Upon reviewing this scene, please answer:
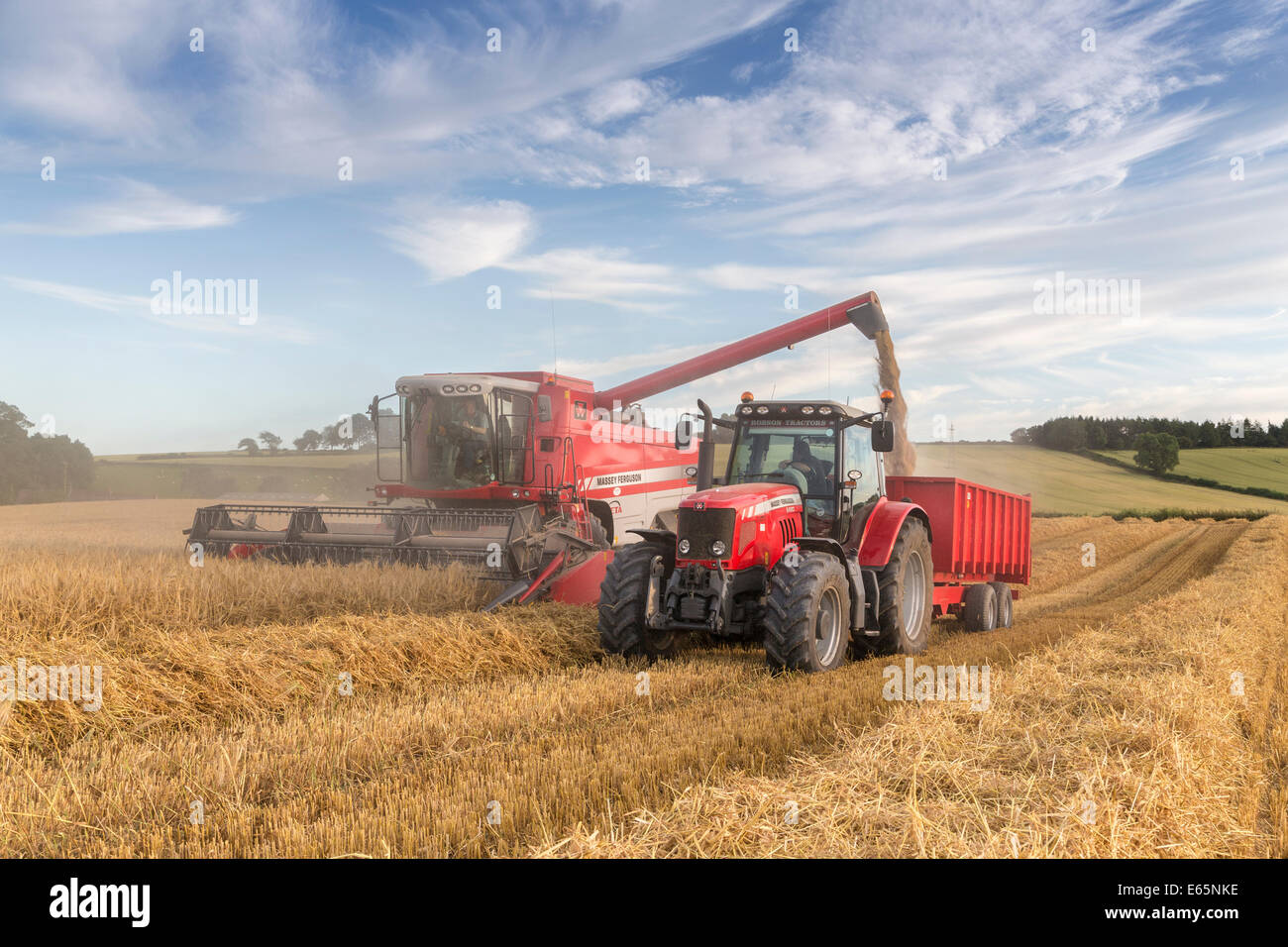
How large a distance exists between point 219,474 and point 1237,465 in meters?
57.2

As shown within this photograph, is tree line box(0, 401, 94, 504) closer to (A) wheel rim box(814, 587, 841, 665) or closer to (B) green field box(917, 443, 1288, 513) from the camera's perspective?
(B) green field box(917, 443, 1288, 513)

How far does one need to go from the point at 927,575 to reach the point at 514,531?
4.15 metres

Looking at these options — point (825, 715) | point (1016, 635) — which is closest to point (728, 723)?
point (825, 715)

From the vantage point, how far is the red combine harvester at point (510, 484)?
921cm

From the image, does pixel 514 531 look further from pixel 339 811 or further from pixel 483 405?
pixel 339 811

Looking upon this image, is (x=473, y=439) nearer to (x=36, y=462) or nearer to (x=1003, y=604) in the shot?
(x=1003, y=604)

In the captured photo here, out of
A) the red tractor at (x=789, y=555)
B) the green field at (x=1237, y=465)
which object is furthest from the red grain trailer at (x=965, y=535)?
the green field at (x=1237, y=465)

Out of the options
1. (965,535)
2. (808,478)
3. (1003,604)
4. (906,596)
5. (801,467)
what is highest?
(801,467)

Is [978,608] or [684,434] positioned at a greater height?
[684,434]

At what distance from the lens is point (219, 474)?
40.3 meters

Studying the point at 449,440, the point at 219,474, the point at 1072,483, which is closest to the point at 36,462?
the point at 219,474

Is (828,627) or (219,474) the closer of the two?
(828,627)

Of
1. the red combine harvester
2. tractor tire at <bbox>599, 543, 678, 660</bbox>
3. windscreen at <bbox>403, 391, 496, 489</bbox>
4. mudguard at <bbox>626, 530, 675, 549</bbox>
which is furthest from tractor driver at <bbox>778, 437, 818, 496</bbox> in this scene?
windscreen at <bbox>403, 391, 496, 489</bbox>
